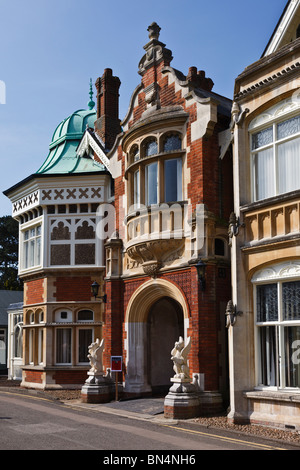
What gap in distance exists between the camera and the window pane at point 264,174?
44.0ft

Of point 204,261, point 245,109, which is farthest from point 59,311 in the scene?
point 245,109

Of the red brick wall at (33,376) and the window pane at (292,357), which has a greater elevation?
the window pane at (292,357)

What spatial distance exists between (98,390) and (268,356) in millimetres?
6313

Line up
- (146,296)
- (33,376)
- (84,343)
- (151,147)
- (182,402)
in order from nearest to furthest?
(182,402), (151,147), (146,296), (84,343), (33,376)

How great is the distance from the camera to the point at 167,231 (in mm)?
16094

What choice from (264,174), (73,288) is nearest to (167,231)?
(264,174)

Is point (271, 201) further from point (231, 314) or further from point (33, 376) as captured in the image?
point (33, 376)

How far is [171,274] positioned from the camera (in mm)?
16250

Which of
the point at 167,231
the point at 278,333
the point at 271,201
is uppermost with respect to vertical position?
the point at 271,201

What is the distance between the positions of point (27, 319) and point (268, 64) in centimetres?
1584

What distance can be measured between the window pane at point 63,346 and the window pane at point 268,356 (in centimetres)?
1112

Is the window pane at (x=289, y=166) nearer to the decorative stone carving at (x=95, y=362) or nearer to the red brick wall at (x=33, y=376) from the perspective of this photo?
the decorative stone carving at (x=95, y=362)

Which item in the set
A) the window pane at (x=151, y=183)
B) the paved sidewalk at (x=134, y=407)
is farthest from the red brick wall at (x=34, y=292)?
the window pane at (x=151, y=183)

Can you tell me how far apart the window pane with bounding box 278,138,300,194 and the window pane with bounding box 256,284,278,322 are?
7.50 feet
